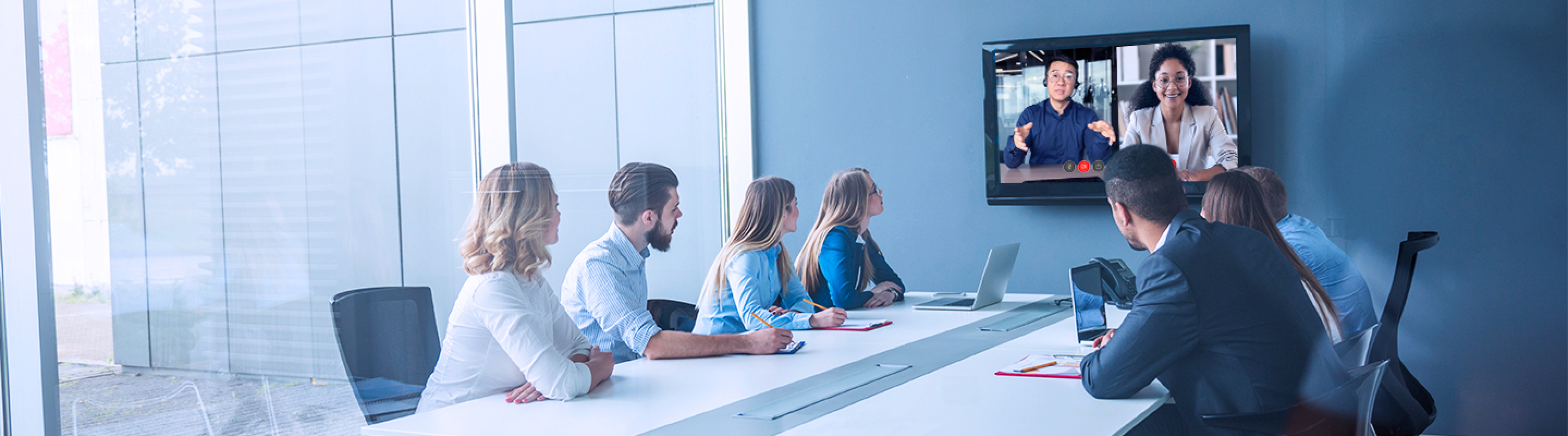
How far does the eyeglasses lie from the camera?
15.4 feet

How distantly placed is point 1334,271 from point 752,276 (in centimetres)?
188

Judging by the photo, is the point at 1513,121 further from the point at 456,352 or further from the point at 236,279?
the point at 236,279

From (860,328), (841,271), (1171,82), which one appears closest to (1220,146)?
(1171,82)

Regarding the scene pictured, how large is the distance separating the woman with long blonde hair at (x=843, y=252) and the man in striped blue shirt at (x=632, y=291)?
992 millimetres

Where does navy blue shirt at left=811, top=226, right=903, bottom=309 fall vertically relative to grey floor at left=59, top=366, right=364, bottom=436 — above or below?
above

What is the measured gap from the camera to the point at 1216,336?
83.0 inches

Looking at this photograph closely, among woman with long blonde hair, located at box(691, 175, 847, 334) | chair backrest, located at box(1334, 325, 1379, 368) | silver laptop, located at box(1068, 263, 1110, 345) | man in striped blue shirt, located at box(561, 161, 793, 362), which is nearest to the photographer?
man in striped blue shirt, located at box(561, 161, 793, 362)

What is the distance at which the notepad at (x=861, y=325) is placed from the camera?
3400mm

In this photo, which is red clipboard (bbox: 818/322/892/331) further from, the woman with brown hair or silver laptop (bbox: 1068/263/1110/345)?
the woman with brown hair

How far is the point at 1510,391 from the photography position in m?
4.43

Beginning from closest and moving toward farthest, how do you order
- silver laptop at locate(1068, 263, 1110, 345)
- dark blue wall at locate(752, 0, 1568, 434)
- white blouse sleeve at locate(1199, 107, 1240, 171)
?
silver laptop at locate(1068, 263, 1110, 345) → dark blue wall at locate(752, 0, 1568, 434) → white blouse sleeve at locate(1199, 107, 1240, 171)

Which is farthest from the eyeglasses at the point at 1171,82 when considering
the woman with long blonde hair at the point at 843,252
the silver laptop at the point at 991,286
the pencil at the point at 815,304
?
the pencil at the point at 815,304

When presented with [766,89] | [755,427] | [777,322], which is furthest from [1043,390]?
[766,89]

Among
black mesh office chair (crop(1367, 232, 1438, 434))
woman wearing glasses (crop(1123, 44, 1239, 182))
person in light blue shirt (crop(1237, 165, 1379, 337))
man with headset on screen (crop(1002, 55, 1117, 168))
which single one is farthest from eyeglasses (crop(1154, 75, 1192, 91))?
black mesh office chair (crop(1367, 232, 1438, 434))
